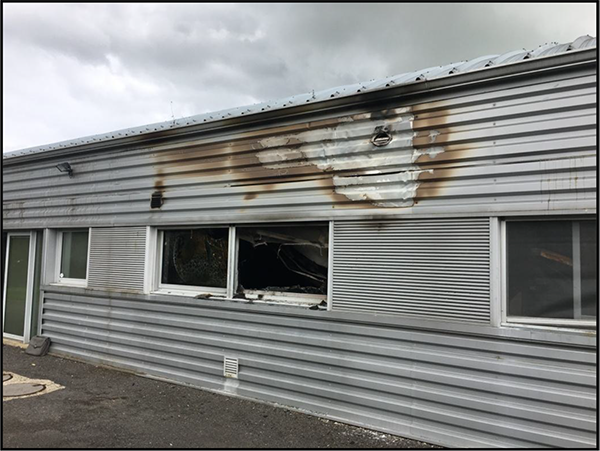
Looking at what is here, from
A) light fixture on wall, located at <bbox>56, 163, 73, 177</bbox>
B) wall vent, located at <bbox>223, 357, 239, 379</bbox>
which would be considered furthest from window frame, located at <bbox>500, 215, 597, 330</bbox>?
light fixture on wall, located at <bbox>56, 163, 73, 177</bbox>

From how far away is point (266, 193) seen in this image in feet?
15.3

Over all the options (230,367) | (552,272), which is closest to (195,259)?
(230,367)

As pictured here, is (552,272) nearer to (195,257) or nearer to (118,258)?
(195,257)

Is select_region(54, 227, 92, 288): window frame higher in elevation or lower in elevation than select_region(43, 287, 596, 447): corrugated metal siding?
higher

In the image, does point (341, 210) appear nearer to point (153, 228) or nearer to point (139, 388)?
point (153, 228)

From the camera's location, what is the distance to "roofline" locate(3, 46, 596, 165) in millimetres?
3227

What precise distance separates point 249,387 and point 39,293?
4.65 m

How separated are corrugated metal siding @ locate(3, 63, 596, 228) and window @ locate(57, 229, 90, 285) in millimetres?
846

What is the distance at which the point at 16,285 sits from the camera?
7.45 m

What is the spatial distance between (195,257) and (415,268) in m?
2.99

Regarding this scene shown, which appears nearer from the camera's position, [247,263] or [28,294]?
[247,263]

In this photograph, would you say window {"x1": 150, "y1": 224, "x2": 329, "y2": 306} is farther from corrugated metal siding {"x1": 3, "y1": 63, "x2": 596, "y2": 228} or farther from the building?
corrugated metal siding {"x1": 3, "y1": 63, "x2": 596, "y2": 228}

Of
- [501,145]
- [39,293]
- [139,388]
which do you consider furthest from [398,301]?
[39,293]

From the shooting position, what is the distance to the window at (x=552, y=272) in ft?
10.4
